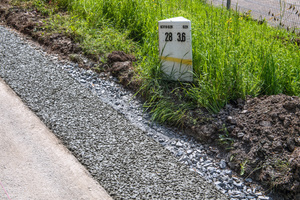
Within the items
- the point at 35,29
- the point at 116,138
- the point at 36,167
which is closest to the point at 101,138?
the point at 116,138

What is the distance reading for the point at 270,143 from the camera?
10.4 feet

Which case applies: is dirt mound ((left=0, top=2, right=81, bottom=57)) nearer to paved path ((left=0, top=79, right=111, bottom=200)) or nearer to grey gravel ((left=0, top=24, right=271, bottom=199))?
grey gravel ((left=0, top=24, right=271, bottom=199))

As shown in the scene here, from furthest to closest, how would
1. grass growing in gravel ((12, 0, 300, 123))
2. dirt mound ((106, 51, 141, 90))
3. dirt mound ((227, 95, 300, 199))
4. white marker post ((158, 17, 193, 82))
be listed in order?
dirt mound ((106, 51, 141, 90)) < white marker post ((158, 17, 193, 82)) < grass growing in gravel ((12, 0, 300, 123)) < dirt mound ((227, 95, 300, 199))

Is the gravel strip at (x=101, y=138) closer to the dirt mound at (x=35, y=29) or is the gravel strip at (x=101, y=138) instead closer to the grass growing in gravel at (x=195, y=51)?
the dirt mound at (x=35, y=29)

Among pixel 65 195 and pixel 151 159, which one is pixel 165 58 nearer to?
pixel 151 159

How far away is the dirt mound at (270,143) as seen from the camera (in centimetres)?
293

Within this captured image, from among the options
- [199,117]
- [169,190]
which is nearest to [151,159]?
[169,190]

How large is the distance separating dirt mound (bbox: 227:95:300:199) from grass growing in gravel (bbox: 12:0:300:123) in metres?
0.37

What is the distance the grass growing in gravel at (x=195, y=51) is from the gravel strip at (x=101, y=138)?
561 millimetres

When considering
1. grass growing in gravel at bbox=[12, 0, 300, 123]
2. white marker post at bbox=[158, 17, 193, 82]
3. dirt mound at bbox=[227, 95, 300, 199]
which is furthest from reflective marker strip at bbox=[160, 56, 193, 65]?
dirt mound at bbox=[227, 95, 300, 199]

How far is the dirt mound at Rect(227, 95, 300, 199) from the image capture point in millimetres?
2928

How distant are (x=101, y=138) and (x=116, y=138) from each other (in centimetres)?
15

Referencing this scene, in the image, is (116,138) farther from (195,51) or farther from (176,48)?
(195,51)

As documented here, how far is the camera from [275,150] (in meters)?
3.12
